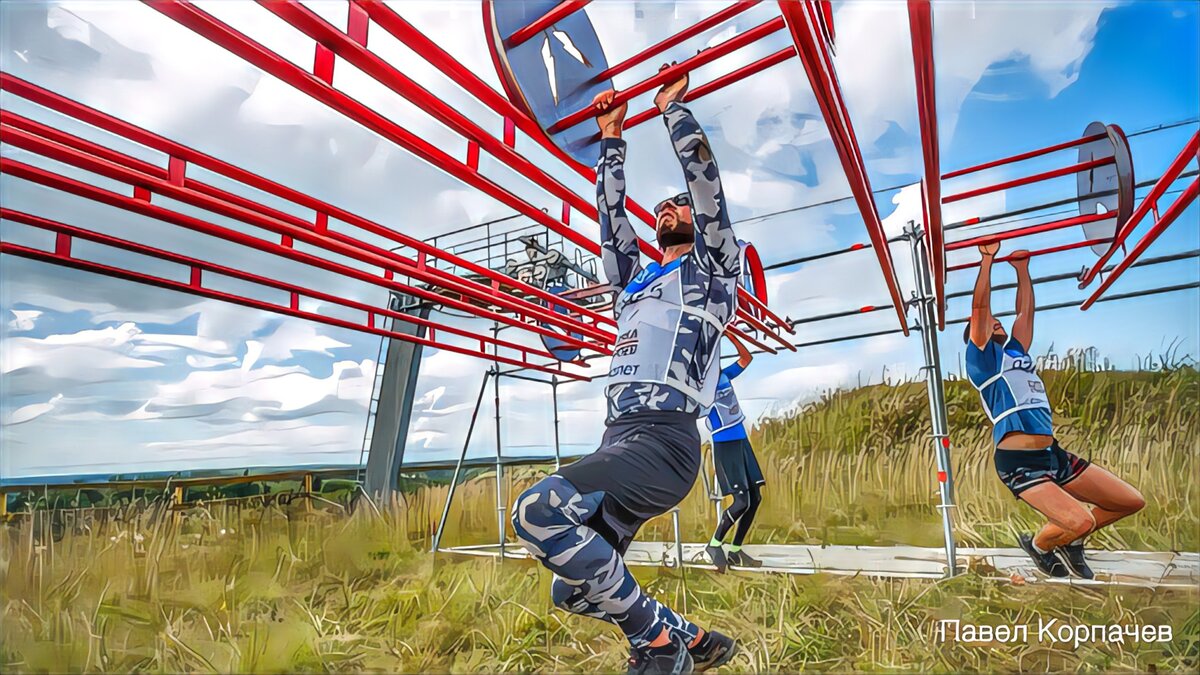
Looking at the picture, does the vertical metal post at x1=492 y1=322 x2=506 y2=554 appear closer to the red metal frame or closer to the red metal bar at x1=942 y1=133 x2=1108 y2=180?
the red metal frame

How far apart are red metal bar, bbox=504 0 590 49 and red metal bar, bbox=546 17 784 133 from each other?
0.65ft

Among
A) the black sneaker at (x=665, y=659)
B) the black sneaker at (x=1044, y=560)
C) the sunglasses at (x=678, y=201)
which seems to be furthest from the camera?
the black sneaker at (x=1044, y=560)

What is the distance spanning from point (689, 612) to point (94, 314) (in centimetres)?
195

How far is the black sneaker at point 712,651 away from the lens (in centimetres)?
174

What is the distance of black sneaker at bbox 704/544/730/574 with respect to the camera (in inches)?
85.0

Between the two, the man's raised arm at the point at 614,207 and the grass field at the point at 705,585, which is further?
the grass field at the point at 705,585

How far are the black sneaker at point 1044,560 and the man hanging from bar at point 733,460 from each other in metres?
0.84

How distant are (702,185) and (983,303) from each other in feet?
4.15

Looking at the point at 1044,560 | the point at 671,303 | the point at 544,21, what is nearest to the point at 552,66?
the point at 544,21

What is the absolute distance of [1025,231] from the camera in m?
2.22

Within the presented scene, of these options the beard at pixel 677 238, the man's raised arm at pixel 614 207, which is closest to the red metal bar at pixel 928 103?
the beard at pixel 677 238

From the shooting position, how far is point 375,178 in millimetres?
2314

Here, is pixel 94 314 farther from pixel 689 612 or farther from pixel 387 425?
pixel 689 612

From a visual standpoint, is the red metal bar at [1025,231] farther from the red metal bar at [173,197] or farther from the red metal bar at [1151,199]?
the red metal bar at [173,197]
